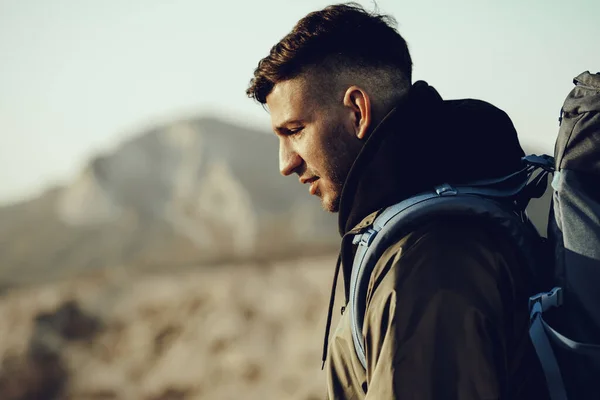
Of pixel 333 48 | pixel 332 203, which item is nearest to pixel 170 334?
pixel 332 203

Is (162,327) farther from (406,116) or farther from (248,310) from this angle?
(406,116)

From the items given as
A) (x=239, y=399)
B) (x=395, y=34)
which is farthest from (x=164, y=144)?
(x=395, y=34)

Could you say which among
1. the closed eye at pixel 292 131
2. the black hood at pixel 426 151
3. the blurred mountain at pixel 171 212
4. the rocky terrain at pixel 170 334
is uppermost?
the closed eye at pixel 292 131

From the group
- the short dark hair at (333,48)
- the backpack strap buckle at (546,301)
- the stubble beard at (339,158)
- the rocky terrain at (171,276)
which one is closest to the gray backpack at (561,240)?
the backpack strap buckle at (546,301)

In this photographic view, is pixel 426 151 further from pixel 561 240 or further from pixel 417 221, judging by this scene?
pixel 561 240

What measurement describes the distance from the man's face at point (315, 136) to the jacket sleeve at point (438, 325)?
1.35 feet

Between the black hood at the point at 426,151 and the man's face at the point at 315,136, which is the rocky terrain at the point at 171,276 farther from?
the black hood at the point at 426,151

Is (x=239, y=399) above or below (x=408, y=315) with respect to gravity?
below

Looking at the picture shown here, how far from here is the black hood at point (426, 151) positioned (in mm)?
1323

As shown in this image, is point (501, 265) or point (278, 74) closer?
point (501, 265)

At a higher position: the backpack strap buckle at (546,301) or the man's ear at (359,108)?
the man's ear at (359,108)

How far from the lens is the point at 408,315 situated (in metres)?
1.09

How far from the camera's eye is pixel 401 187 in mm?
1316

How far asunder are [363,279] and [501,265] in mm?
250
